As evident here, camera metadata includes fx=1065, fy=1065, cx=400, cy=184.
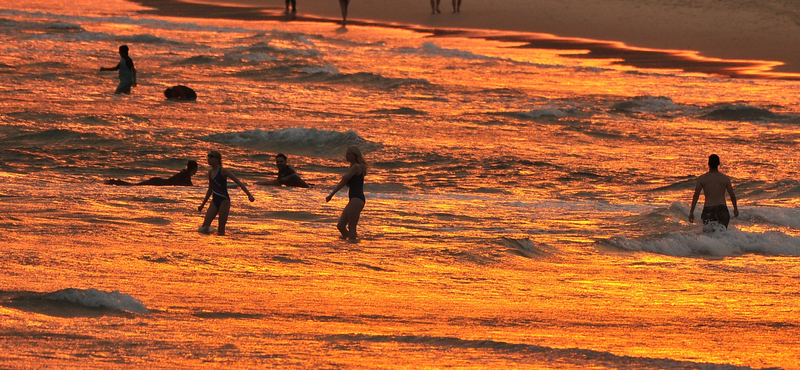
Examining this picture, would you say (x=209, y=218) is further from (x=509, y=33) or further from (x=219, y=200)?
(x=509, y=33)

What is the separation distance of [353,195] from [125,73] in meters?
13.9

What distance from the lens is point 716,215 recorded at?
14.4 m

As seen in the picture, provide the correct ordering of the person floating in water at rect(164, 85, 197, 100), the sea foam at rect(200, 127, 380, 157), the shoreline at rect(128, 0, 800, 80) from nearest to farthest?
the sea foam at rect(200, 127, 380, 157) → the person floating in water at rect(164, 85, 197, 100) → the shoreline at rect(128, 0, 800, 80)

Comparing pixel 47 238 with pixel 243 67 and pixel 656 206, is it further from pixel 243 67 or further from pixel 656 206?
pixel 243 67

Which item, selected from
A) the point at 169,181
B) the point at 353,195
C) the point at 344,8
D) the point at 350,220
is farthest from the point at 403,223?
the point at 344,8

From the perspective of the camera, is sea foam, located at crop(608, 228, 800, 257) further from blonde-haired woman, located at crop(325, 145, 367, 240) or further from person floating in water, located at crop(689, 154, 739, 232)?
blonde-haired woman, located at crop(325, 145, 367, 240)

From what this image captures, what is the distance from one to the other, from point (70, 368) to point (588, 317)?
4.49 metres

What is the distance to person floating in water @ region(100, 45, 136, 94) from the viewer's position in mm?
24109

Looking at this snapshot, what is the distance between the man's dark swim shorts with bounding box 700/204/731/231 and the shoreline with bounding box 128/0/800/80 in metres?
20.7

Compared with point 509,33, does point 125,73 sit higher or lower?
lower

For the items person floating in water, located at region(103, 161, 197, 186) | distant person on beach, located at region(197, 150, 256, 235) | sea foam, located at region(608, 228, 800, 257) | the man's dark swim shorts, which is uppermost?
distant person on beach, located at region(197, 150, 256, 235)

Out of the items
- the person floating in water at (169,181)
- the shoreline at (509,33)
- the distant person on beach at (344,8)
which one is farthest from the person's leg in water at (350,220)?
the distant person on beach at (344,8)

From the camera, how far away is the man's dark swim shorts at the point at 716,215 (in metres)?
14.3

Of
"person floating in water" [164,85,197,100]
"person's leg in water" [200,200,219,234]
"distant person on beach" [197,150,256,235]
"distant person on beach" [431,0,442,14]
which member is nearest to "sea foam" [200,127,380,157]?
"person floating in water" [164,85,197,100]
